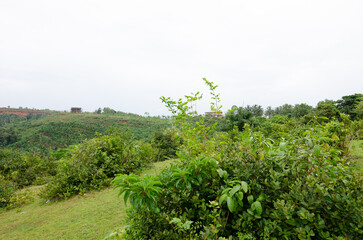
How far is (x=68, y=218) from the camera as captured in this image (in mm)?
3443

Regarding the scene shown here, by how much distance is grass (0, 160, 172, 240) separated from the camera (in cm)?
289

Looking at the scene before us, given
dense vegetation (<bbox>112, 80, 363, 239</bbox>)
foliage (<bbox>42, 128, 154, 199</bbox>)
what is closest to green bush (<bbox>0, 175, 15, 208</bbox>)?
foliage (<bbox>42, 128, 154, 199</bbox>)

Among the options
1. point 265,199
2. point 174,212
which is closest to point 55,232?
point 174,212

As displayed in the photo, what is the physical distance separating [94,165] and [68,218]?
2.15 meters

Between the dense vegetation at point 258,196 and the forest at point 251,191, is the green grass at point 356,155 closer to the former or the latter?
the forest at point 251,191

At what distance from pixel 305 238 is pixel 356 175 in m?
0.75

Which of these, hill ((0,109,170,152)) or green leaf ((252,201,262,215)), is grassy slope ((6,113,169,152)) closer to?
hill ((0,109,170,152))

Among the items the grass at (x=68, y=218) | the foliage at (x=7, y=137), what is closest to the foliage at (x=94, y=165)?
the grass at (x=68, y=218)

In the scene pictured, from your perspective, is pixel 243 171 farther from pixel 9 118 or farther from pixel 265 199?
pixel 9 118

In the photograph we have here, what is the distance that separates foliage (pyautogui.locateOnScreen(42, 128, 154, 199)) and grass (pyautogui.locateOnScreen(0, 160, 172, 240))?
13.3 inches

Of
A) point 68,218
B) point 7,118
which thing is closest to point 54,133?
point 7,118

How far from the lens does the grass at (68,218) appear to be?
9.50 ft

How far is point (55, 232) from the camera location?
2.96m

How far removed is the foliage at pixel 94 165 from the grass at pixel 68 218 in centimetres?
34
